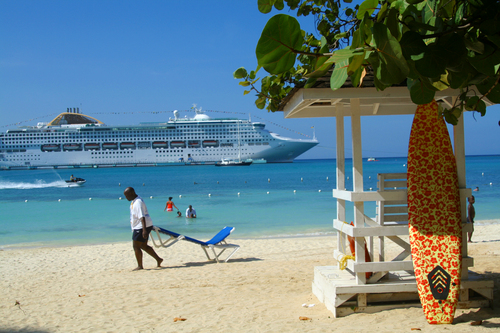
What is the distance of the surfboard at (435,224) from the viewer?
248 cm

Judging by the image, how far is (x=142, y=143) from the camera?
196 feet

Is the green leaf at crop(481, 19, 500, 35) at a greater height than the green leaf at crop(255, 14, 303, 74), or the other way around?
the green leaf at crop(481, 19, 500, 35)

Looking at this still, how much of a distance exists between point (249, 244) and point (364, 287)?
5.15 m

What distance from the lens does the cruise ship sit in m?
58.7

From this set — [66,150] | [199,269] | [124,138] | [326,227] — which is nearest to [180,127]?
[124,138]

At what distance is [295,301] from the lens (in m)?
3.32

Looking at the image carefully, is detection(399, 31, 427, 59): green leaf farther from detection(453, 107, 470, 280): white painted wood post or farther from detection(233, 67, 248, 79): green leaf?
detection(453, 107, 470, 280): white painted wood post

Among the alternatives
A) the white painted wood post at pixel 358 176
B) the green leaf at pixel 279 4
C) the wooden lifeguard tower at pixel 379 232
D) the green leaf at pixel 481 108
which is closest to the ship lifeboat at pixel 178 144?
the wooden lifeguard tower at pixel 379 232

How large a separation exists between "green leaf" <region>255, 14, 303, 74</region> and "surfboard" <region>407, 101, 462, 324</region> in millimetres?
1632

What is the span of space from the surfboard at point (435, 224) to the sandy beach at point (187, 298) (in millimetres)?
178

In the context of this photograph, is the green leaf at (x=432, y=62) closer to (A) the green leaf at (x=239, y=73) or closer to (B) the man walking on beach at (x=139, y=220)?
(A) the green leaf at (x=239, y=73)

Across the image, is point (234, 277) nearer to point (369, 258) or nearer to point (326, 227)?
point (369, 258)

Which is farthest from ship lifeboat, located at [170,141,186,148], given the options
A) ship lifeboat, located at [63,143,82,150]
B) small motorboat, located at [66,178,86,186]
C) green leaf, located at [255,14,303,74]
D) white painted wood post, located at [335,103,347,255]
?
green leaf, located at [255,14,303,74]

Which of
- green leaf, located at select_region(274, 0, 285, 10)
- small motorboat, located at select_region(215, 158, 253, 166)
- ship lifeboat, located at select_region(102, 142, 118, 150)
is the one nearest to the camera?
green leaf, located at select_region(274, 0, 285, 10)
